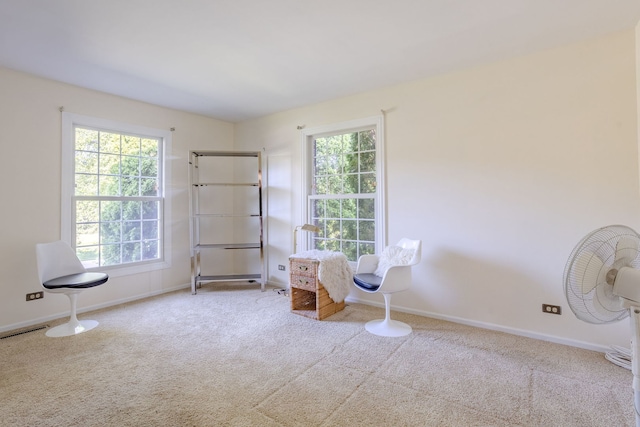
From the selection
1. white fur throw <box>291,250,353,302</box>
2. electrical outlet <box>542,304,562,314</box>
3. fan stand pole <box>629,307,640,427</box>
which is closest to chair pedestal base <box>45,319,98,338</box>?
white fur throw <box>291,250,353,302</box>

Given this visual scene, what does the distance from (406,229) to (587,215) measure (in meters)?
1.52

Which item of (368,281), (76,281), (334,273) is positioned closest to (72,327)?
(76,281)

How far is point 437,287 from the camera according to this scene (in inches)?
125

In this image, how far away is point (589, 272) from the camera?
143cm

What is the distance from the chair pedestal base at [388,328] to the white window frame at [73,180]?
295 cm

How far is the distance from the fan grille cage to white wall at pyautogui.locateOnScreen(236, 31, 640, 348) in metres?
1.28

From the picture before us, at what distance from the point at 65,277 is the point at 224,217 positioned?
7.24 ft

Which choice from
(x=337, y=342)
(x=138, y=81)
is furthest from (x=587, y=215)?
(x=138, y=81)

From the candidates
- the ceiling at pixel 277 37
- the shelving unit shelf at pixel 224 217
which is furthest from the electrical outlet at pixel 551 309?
the shelving unit shelf at pixel 224 217

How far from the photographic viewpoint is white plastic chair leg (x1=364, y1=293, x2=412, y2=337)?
2793 mm

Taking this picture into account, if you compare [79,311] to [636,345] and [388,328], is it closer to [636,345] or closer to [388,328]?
[388,328]

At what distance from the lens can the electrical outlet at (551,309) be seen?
259 cm

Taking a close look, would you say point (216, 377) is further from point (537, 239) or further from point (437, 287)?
point (537, 239)

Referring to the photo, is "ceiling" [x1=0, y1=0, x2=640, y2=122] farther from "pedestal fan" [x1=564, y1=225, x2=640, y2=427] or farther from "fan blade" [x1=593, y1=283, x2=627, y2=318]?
"fan blade" [x1=593, y1=283, x2=627, y2=318]
